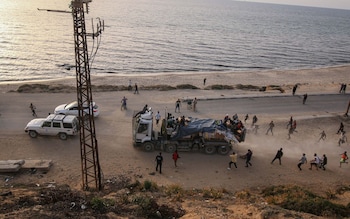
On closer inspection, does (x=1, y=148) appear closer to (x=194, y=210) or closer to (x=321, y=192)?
(x=194, y=210)

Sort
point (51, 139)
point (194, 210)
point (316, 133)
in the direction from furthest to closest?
1. point (316, 133)
2. point (51, 139)
3. point (194, 210)

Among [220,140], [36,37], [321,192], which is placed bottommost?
[321,192]

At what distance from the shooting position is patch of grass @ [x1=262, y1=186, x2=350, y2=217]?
1394cm

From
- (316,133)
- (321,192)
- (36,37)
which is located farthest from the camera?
(36,37)

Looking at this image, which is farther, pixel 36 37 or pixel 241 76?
pixel 36 37

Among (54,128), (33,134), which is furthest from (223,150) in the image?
(33,134)

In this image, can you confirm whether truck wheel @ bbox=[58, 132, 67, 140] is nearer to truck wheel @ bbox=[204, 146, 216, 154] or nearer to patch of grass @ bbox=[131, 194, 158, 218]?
truck wheel @ bbox=[204, 146, 216, 154]

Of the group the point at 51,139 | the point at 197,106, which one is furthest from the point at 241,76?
the point at 51,139

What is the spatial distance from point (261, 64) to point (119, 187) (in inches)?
2206

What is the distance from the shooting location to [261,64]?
221ft

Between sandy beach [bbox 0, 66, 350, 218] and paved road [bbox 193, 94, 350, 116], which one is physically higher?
paved road [bbox 193, 94, 350, 116]

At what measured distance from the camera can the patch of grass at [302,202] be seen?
13938 millimetres

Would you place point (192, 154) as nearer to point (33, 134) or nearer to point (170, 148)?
point (170, 148)

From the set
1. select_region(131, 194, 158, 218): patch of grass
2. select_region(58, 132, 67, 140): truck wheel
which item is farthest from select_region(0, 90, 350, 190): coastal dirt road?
select_region(131, 194, 158, 218): patch of grass
